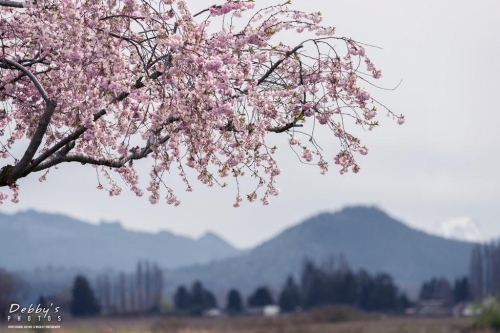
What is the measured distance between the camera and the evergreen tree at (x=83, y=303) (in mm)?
106250

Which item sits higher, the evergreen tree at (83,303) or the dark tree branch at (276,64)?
the dark tree branch at (276,64)

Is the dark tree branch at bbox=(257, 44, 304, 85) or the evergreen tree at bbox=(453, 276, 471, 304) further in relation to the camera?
the evergreen tree at bbox=(453, 276, 471, 304)

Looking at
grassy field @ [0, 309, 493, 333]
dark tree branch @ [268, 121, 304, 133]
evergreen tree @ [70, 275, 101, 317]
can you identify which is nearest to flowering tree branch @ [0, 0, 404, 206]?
dark tree branch @ [268, 121, 304, 133]

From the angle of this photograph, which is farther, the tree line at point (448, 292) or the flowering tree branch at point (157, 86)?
the tree line at point (448, 292)

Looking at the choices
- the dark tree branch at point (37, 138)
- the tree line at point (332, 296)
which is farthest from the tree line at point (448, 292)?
the dark tree branch at point (37, 138)

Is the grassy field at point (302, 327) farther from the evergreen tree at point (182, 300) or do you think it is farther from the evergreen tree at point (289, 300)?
the evergreen tree at point (182, 300)

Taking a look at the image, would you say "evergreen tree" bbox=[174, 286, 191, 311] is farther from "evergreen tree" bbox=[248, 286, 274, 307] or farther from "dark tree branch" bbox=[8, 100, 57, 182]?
"dark tree branch" bbox=[8, 100, 57, 182]

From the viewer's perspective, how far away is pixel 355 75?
35.0ft

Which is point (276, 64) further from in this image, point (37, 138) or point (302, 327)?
point (302, 327)

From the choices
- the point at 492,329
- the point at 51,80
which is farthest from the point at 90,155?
the point at 492,329

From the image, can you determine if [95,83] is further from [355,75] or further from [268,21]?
[355,75]

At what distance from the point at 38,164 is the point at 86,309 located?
10046cm

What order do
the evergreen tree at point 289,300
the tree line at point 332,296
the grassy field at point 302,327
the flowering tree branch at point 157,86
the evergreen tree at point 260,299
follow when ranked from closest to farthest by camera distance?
the flowering tree branch at point 157,86 < the grassy field at point 302,327 < the tree line at point 332,296 < the evergreen tree at point 289,300 < the evergreen tree at point 260,299

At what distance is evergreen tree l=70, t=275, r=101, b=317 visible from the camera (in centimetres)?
10625
